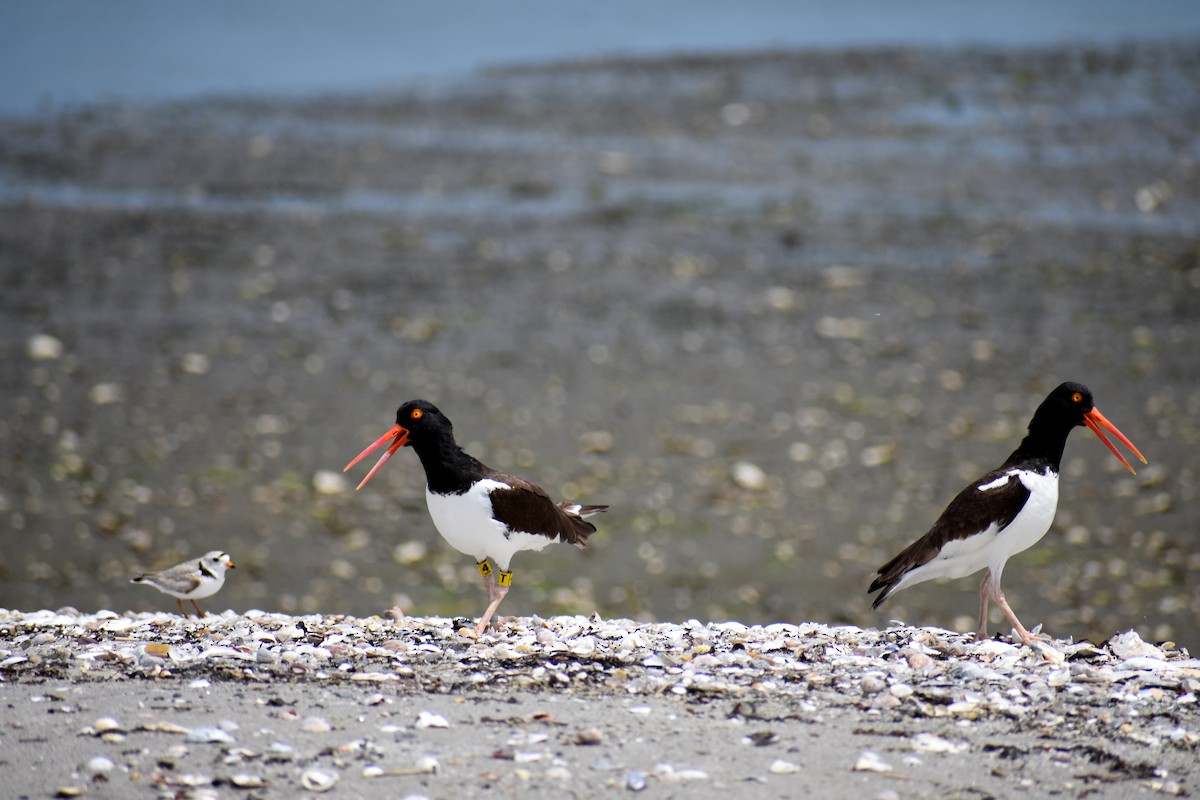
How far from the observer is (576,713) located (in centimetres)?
556

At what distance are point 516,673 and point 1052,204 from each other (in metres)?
15.8

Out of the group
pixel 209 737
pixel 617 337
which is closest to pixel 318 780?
pixel 209 737

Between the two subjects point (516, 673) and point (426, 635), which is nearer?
point (516, 673)

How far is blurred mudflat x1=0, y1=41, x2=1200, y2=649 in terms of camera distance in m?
11.3

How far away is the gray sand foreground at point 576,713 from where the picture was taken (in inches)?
195

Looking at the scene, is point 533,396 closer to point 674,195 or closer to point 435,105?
point 674,195

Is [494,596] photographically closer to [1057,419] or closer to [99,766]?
[99,766]

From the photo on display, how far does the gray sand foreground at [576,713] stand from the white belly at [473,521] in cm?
46

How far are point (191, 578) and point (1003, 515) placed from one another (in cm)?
466

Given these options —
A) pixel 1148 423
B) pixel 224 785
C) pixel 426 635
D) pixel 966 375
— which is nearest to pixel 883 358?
pixel 966 375

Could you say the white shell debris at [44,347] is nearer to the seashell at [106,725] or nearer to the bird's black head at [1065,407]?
the seashell at [106,725]

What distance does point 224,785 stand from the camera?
193 inches

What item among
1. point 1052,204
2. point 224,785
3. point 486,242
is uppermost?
point 1052,204

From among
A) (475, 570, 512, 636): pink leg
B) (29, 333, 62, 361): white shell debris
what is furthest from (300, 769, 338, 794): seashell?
(29, 333, 62, 361): white shell debris
